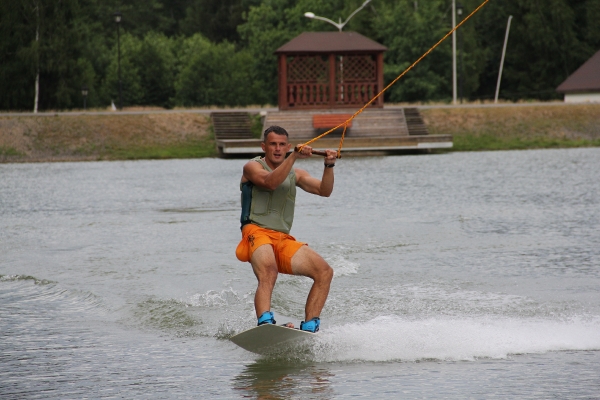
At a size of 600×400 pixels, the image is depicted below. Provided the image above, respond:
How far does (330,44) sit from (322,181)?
132ft

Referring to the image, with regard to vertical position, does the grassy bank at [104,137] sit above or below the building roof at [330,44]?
below

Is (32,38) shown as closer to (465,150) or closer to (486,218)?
(465,150)

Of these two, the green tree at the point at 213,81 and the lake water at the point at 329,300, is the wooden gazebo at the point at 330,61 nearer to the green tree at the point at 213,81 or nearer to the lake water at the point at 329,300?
the green tree at the point at 213,81

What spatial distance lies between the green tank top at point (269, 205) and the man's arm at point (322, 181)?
12 cm

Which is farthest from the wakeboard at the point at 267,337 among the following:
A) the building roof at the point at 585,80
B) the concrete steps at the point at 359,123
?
the building roof at the point at 585,80

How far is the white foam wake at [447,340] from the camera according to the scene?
7340 mm

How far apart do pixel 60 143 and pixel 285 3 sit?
1330 inches

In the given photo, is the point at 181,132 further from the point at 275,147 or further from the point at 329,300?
the point at 275,147

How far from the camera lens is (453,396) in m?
6.14

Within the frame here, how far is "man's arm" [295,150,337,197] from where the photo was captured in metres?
7.36

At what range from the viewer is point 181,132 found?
151 feet

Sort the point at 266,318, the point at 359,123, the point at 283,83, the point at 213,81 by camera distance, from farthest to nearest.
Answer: the point at 213,81 → the point at 283,83 → the point at 359,123 → the point at 266,318

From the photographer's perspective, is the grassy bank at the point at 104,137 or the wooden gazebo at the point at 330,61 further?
the wooden gazebo at the point at 330,61

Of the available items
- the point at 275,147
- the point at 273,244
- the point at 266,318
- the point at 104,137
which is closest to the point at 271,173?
the point at 275,147
